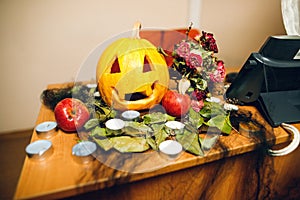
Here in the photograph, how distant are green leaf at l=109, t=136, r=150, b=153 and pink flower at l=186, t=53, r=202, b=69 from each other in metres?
0.29

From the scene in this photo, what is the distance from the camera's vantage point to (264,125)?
0.68 metres

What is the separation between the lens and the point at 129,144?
0.55 m

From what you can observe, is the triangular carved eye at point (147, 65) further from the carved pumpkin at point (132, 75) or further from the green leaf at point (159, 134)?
the green leaf at point (159, 134)

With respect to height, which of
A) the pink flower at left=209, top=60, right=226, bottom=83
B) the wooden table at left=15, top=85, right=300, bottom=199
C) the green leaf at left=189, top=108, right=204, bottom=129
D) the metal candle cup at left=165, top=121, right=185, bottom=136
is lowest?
the wooden table at left=15, top=85, right=300, bottom=199

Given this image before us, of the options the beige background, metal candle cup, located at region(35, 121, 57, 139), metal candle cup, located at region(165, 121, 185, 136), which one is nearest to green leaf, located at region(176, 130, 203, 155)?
metal candle cup, located at region(165, 121, 185, 136)

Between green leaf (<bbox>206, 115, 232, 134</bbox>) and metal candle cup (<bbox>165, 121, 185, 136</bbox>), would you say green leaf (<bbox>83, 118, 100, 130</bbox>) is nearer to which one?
metal candle cup (<bbox>165, 121, 185, 136</bbox>)

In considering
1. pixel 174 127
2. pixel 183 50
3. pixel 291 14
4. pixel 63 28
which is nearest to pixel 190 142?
pixel 174 127

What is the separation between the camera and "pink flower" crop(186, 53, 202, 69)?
69 centimetres

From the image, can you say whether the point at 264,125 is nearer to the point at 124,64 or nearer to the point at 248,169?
the point at 248,169

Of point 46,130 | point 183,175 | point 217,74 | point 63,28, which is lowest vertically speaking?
point 183,175

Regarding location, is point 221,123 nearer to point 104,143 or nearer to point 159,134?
point 159,134

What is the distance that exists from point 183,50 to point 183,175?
385mm

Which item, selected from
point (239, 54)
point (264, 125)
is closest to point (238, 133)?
point (264, 125)

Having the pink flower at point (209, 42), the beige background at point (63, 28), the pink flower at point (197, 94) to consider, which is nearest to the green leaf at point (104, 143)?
the pink flower at point (197, 94)
